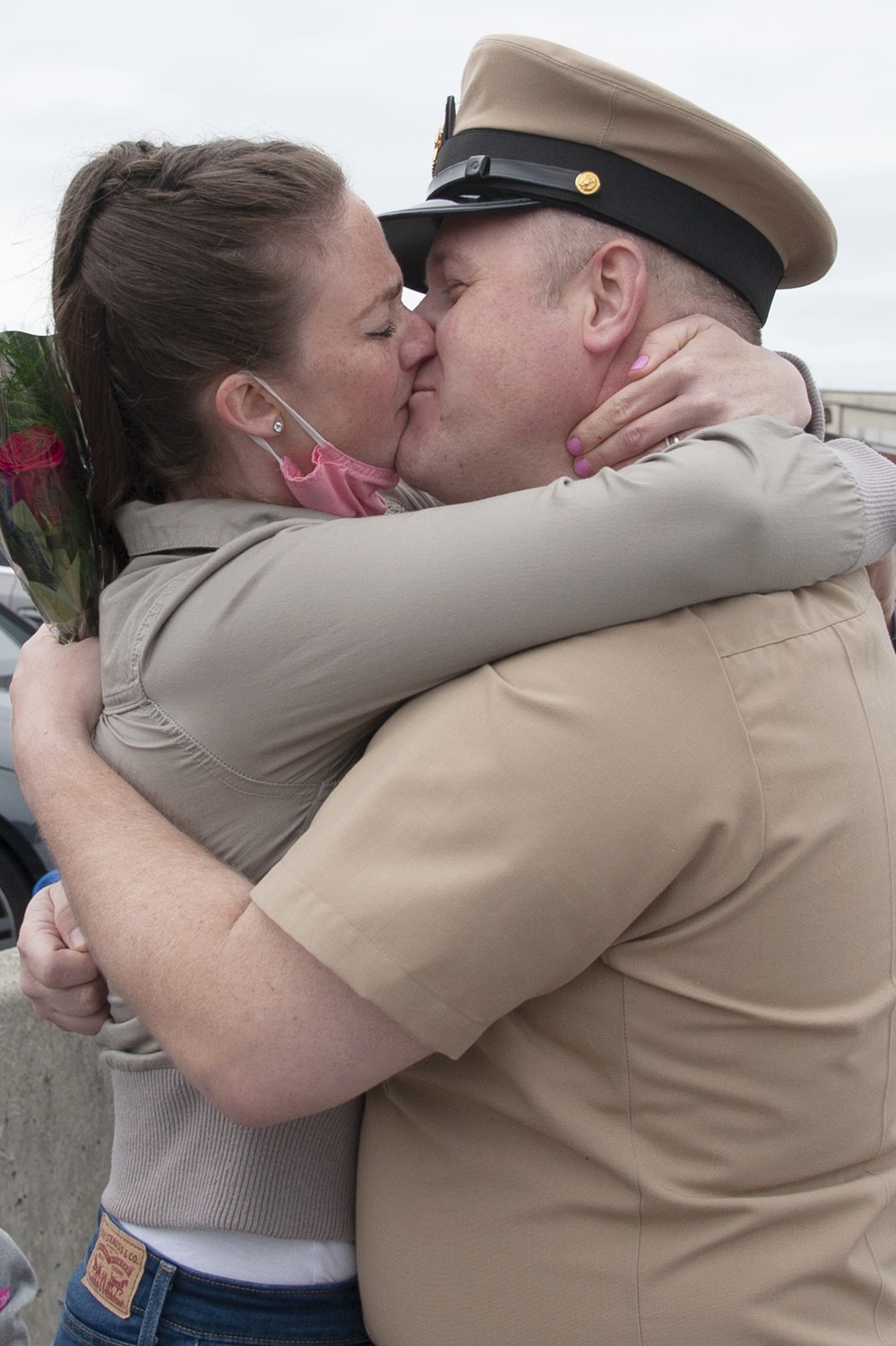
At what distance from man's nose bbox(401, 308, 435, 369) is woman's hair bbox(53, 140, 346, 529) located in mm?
221

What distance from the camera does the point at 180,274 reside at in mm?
1688

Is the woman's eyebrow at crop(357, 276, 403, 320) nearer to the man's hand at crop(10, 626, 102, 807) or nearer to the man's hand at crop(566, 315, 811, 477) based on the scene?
the man's hand at crop(566, 315, 811, 477)

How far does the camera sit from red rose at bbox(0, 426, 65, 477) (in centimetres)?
183

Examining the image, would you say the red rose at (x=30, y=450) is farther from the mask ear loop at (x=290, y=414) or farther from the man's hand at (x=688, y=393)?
the man's hand at (x=688, y=393)

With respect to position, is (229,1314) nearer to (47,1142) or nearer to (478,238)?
(47,1142)

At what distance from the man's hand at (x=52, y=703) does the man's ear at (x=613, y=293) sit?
A: 97 centimetres

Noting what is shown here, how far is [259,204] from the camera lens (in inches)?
67.2

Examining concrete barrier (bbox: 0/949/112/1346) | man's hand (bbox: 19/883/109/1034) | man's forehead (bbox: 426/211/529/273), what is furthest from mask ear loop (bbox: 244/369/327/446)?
concrete barrier (bbox: 0/949/112/1346)

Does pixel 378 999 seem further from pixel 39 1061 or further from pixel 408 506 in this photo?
pixel 39 1061

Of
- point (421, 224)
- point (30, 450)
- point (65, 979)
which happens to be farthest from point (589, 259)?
point (65, 979)

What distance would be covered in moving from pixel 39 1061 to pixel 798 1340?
1735 millimetres

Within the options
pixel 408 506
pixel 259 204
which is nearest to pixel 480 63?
pixel 259 204

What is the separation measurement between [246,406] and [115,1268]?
1.29 metres

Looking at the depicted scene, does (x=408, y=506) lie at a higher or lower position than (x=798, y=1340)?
higher
